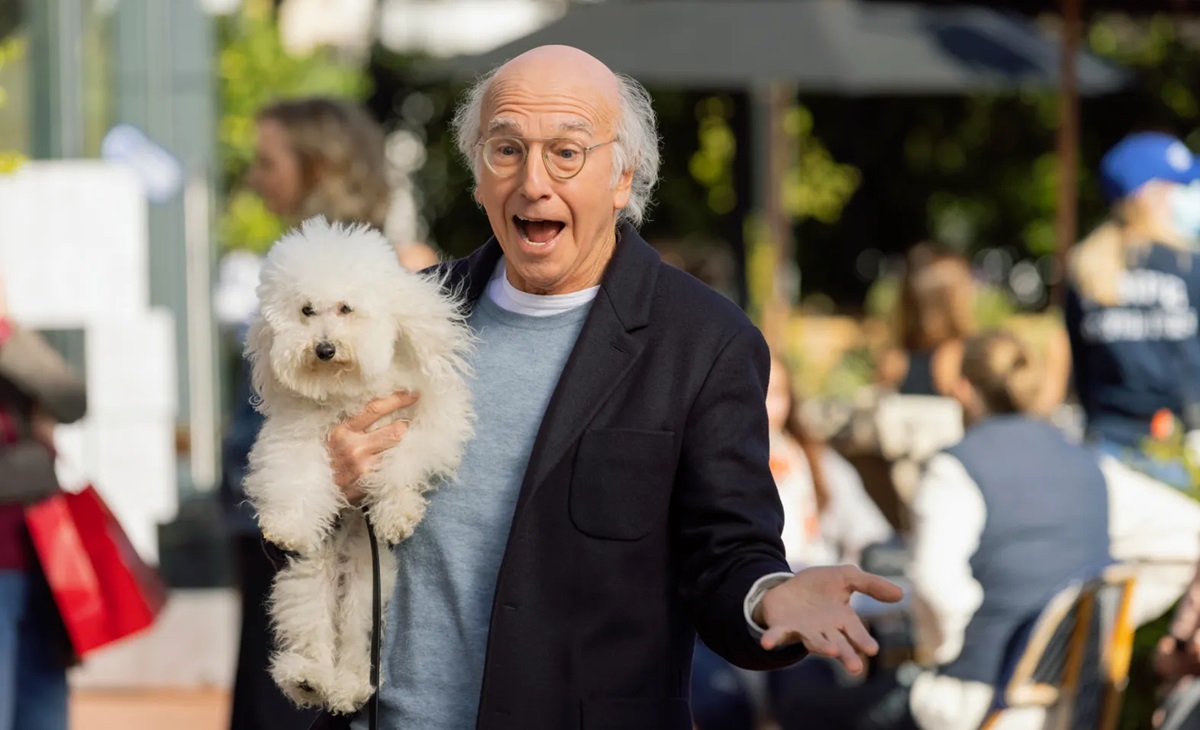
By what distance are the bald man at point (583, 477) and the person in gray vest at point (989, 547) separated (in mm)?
2426

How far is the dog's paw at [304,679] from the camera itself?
3207 millimetres

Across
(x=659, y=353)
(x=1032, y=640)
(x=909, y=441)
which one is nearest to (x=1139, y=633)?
(x=1032, y=640)

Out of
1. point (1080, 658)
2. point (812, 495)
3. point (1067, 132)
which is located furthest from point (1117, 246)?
point (1067, 132)

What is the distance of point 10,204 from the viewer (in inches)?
375

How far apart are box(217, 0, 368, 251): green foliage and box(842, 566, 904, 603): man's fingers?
65.9 ft

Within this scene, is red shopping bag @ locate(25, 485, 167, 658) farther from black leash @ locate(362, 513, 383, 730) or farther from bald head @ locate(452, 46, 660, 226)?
bald head @ locate(452, 46, 660, 226)

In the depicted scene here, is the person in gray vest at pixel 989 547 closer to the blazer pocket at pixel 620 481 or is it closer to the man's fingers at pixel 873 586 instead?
the blazer pocket at pixel 620 481

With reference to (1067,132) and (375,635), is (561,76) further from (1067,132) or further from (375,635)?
(1067,132)

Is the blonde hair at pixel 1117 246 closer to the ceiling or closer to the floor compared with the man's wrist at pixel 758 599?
closer to the ceiling

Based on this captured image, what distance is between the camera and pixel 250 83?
23.2 m

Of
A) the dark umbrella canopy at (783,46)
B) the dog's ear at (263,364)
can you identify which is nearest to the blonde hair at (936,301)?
the dark umbrella canopy at (783,46)

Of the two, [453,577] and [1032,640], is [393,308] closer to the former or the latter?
[453,577]

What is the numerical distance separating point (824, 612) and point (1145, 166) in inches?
196

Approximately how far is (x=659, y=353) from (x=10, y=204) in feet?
23.7
